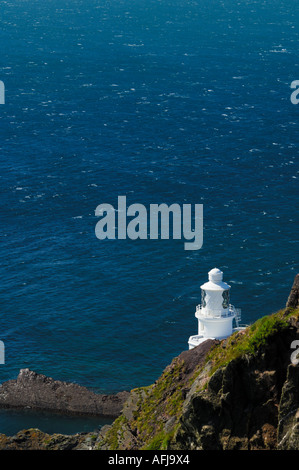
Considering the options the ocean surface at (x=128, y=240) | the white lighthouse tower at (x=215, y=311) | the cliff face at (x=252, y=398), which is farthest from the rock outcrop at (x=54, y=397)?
the cliff face at (x=252, y=398)

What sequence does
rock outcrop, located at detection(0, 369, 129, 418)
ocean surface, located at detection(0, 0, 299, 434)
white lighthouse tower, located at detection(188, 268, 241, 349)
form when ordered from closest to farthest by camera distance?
white lighthouse tower, located at detection(188, 268, 241, 349)
rock outcrop, located at detection(0, 369, 129, 418)
ocean surface, located at detection(0, 0, 299, 434)

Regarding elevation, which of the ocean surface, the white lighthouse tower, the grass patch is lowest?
the grass patch

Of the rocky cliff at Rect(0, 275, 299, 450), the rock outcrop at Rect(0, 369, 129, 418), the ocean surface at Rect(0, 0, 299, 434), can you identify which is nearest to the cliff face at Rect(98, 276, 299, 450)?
the rocky cliff at Rect(0, 275, 299, 450)

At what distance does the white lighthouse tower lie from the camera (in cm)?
6912

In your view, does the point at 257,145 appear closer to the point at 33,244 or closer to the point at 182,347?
the point at 33,244

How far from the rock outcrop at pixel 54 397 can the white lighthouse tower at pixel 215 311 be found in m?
22.7

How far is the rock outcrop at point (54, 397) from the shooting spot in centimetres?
9062

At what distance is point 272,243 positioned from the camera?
418 feet

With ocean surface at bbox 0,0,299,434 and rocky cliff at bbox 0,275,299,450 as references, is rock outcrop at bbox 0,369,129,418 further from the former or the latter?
rocky cliff at bbox 0,275,299,450

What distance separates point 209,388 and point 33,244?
92.4 meters

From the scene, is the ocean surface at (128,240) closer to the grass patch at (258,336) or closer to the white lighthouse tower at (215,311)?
the white lighthouse tower at (215,311)

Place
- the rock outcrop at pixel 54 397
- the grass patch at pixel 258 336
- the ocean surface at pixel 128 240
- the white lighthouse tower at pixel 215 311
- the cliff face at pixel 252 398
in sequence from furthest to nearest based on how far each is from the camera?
the ocean surface at pixel 128 240 < the rock outcrop at pixel 54 397 < the white lighthouse tower at pixel 215 311 < the grass patch at pixel 258 336 < the cliff face at pixel 252 398

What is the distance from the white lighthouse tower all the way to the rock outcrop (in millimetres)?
22736
